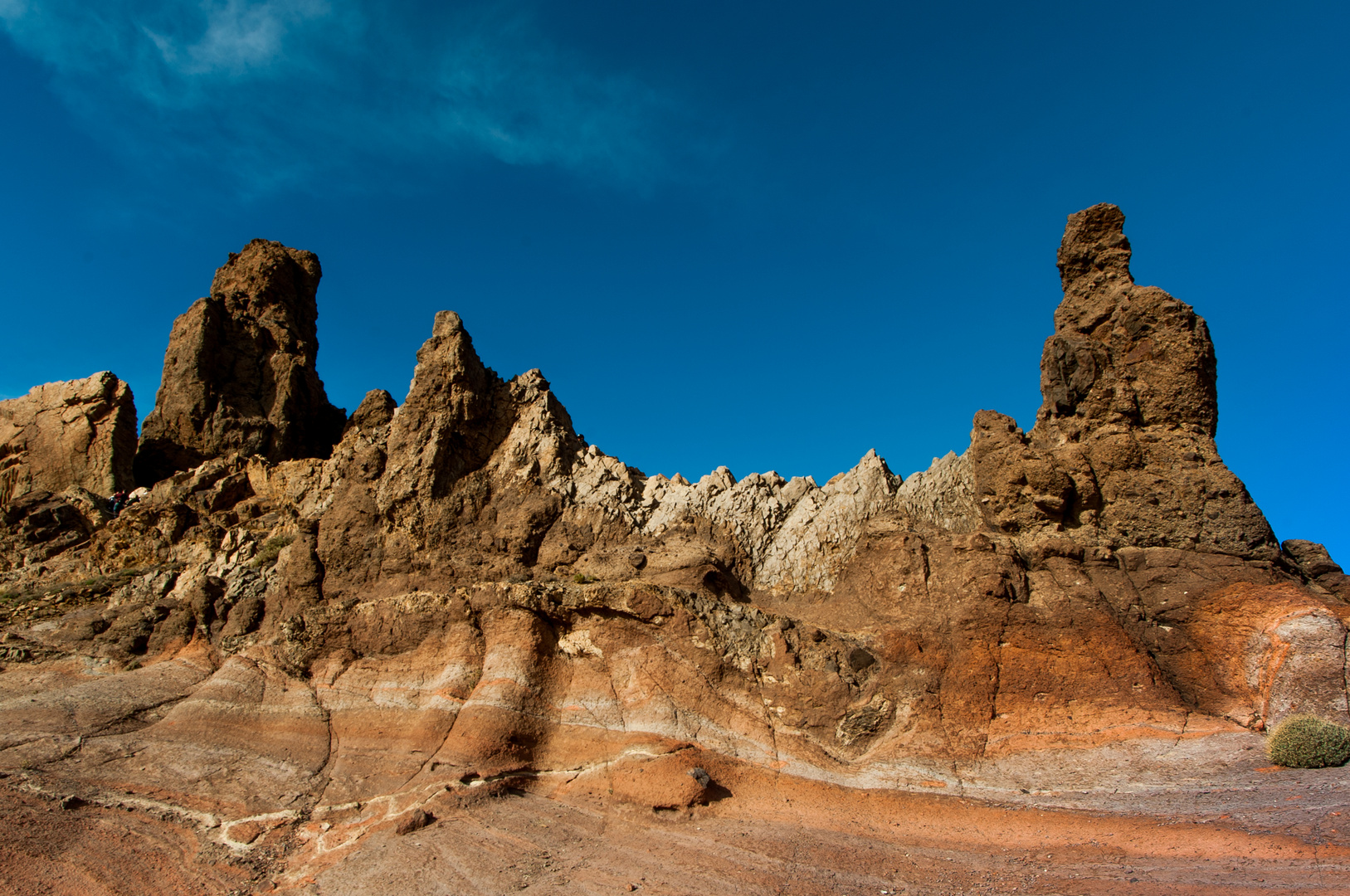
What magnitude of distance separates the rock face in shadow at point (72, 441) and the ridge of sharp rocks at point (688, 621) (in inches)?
155

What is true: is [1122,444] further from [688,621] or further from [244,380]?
[244,380]

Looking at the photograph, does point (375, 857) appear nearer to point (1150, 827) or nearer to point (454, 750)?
point (454, 750)

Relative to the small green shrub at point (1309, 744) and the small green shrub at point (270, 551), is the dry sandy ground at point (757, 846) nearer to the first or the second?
the small green shrub at point (1309, 744)

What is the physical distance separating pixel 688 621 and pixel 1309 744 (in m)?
10.3

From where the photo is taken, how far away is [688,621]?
15547mm

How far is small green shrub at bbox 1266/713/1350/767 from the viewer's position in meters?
11.8

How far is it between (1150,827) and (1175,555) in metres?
5.41

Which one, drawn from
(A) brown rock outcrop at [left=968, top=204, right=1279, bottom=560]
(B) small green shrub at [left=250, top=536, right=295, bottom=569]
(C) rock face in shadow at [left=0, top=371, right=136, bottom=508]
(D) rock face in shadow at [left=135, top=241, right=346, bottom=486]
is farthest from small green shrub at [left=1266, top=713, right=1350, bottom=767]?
(C) rock face in shadow at [left=0, top=371, right=136, bottom=508]

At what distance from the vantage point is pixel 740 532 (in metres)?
18.5

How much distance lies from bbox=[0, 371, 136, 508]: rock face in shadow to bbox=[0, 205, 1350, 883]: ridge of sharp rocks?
393cm

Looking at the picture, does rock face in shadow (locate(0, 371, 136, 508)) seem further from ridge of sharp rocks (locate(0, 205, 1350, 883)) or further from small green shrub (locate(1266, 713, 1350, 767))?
small green shrub (locate(1266, 713, 1350, 767))

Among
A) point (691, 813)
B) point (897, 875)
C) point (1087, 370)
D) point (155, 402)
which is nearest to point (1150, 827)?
point (897, 875)

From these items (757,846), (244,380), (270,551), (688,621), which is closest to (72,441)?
(244,380)

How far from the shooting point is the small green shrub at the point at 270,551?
19281 millimetres
